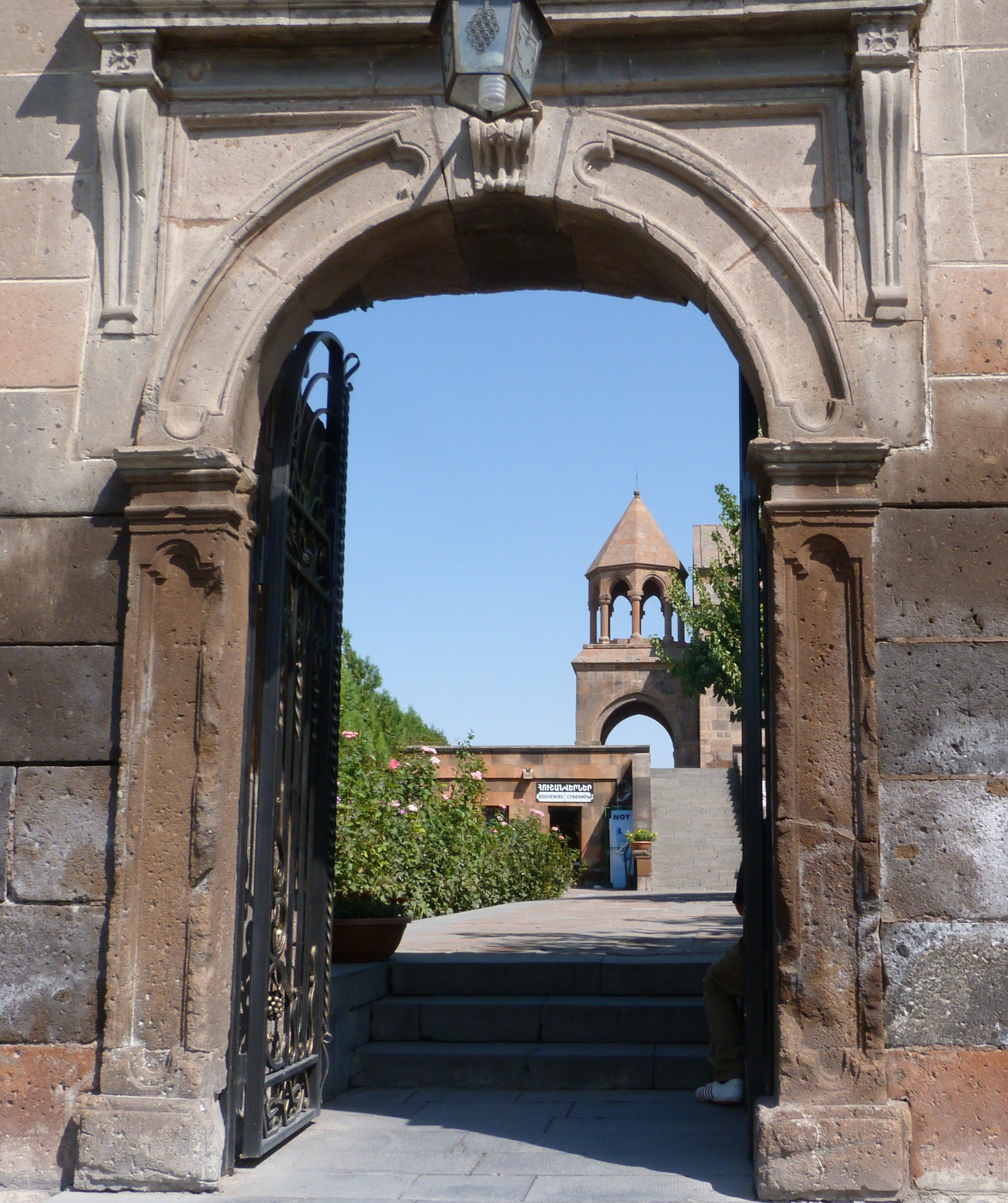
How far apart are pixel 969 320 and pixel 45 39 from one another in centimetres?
376

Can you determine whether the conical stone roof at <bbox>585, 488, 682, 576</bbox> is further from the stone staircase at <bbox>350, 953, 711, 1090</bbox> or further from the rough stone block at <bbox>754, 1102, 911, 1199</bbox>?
the rough stone block at <bbox>754, 1102, 911, 1199</bbox>

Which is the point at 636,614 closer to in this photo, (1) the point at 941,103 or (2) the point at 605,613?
(2) the point at 605,613

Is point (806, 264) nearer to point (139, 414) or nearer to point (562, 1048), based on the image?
point (139, 414)

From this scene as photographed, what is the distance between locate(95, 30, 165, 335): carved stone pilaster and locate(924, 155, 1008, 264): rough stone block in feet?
9.56

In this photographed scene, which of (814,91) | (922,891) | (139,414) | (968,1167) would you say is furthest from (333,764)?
(814,91)

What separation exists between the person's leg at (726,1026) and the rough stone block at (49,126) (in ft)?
13.8

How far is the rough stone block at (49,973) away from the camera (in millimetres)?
4258

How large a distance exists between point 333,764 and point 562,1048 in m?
1.92

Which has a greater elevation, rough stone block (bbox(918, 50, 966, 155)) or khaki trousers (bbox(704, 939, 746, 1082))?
rough stone block (bbox(918, 50, 966, 155))

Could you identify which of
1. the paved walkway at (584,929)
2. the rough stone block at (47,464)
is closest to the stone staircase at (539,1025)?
the paved walkway at (584,929)

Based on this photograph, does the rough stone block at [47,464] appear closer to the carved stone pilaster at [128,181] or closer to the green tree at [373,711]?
the carved stone pilaster at [128,181]

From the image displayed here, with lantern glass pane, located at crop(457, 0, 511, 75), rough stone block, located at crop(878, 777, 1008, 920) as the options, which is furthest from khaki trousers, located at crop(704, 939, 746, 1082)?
lantern glass pane, located at crop(457, 0, 511, 75)

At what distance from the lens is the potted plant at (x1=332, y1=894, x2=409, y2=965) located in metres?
6.65

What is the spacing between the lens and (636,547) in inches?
1490
